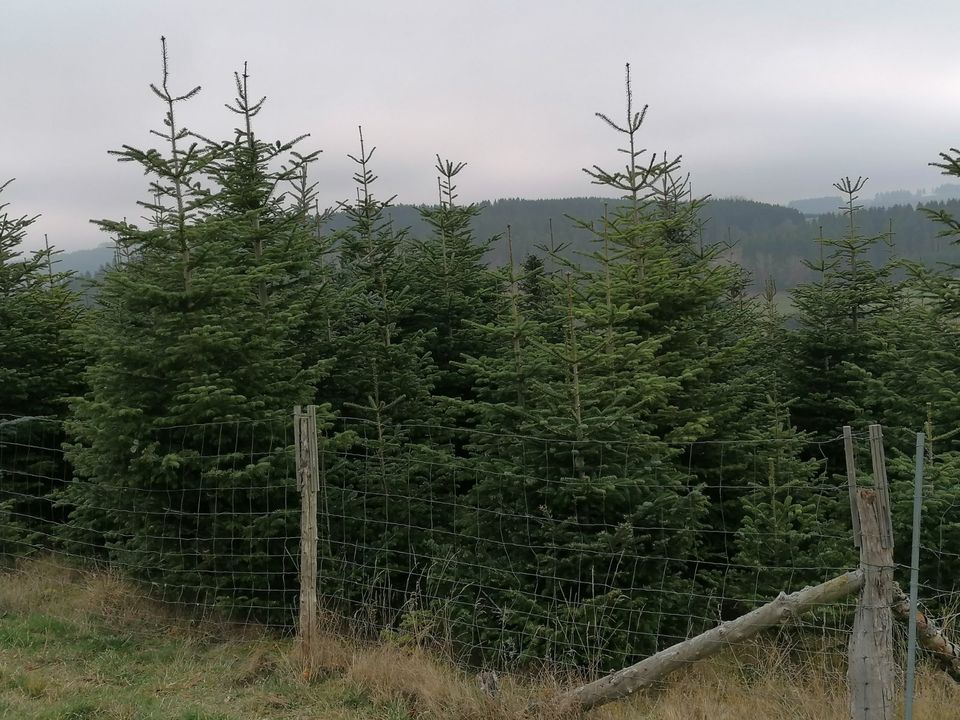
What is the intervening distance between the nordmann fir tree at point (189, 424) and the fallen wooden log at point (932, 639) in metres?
4.75

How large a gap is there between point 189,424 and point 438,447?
297 centimetres

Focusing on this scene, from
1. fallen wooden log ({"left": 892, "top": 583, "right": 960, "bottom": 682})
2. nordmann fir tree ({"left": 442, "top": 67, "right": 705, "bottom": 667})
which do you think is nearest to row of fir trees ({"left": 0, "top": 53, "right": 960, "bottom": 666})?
nordmann fir tree ({"left": 442, "top": 67, "right": 705, "bottom": 667})

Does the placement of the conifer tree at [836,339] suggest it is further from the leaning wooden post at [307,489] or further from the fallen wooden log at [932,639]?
the leaning wooden post at [307,489]

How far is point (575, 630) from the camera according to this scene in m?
5.53

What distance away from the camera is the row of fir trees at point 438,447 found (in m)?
5.84

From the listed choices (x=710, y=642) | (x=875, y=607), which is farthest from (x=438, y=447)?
(x=875, y=607)

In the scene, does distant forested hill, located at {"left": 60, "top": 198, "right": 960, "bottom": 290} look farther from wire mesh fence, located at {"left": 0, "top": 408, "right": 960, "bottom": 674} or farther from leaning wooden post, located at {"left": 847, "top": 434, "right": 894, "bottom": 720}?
leaning wooden post, located at {"left": 847, "top": 434, "right": 894, "bottom": 720}

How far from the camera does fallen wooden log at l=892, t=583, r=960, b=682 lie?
385 cm

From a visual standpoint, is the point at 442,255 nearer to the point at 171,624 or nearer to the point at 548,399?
the point at 548,399

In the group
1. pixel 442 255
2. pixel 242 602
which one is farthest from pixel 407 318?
pixel 242 602

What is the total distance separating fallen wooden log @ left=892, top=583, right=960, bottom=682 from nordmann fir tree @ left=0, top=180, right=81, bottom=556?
29.9 ft

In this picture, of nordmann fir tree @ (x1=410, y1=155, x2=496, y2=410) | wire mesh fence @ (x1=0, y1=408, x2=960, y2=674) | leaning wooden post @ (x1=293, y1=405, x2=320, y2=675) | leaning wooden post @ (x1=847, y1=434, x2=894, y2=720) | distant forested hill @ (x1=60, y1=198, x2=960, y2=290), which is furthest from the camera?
distant forested hill @ (x1=60, y1=198, x2=960, y2=290)

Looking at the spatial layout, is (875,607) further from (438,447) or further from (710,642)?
(438,447)

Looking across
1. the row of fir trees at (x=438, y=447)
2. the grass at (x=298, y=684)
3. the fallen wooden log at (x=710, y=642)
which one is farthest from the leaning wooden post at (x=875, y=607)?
the row of fir trees at (x=438, y=447)
